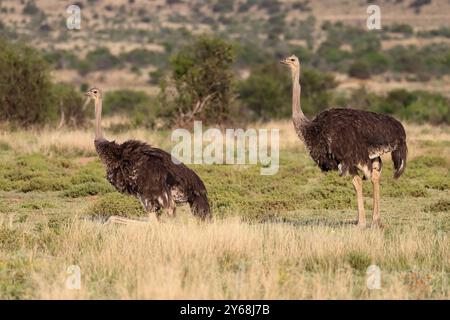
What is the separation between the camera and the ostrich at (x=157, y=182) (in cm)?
964

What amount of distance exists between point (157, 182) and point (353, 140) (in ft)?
7.52

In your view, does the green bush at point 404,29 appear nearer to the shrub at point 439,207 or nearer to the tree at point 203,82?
the tree at point 203,82

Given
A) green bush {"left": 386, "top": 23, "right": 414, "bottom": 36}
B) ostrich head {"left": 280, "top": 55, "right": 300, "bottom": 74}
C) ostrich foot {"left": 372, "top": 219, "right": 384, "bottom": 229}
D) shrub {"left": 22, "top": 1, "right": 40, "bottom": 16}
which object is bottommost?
ostrich foot {"left": 372, "top": 219, "right": 384, "bottom": 229}

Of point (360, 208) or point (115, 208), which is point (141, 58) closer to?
point (115, 208)

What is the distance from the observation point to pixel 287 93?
31031 millimetres

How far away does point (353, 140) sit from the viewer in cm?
1052

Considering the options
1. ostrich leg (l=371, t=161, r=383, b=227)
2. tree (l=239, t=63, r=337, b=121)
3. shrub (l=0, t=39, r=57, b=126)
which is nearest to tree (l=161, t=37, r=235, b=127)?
shrub (l=0, t=39, r=57, b=126)

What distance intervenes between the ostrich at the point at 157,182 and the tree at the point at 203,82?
11950 mm

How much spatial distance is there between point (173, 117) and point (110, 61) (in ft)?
105

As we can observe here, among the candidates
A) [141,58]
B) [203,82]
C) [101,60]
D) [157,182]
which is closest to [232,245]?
[157,182]

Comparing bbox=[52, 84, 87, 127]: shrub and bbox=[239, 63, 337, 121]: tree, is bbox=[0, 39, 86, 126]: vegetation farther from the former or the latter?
bbox=[239, 63, 337, 121]: tree

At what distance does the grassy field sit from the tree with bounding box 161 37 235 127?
298 inches

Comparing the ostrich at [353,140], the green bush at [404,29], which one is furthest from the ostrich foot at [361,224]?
the green bush at [404,29]

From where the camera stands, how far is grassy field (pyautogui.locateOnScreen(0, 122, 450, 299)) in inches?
277
